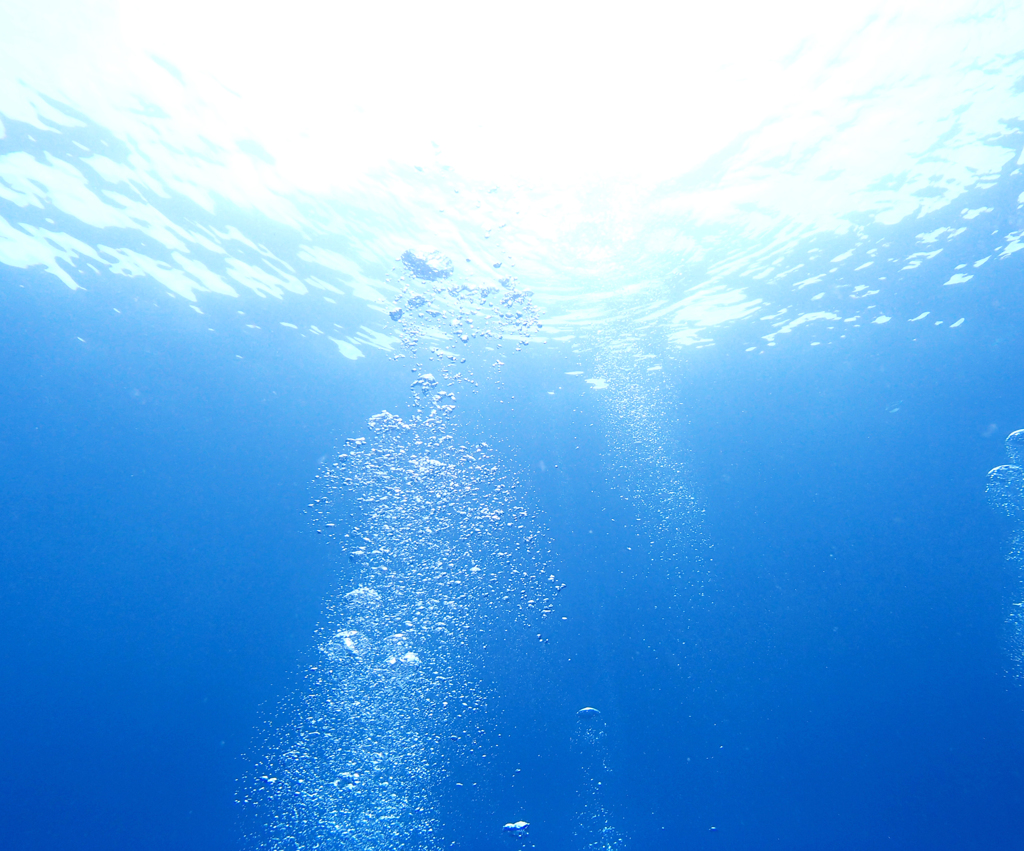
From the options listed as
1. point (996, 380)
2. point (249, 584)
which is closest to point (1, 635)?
point (249, 584)

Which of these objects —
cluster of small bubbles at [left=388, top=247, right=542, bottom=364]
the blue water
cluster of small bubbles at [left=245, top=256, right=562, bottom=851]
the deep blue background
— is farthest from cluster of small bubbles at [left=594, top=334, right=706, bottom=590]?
cluster of small bubbles at [left=245, top=256, right=562, bottom=851]

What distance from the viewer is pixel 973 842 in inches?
562

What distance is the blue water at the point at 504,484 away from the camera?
10.0 m

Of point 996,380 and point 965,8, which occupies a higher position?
point 996,380

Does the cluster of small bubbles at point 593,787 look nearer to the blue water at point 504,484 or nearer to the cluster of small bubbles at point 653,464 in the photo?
the blue water at point 504,484

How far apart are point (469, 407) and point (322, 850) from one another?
1296cm

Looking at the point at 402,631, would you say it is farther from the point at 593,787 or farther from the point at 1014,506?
the point at 1014,506

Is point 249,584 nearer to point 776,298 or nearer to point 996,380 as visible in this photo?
point 776,298

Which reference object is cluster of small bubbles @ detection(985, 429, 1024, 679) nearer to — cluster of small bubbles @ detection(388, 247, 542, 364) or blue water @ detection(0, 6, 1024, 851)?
blue water @ detection(0, 6, 1024, 851)

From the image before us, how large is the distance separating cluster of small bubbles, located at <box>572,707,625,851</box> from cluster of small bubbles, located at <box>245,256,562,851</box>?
12.5ft

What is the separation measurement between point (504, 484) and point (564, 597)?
599 cm

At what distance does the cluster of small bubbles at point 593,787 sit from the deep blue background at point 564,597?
51 cm

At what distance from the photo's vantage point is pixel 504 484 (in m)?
22.5

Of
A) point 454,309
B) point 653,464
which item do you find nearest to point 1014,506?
point 653,464
